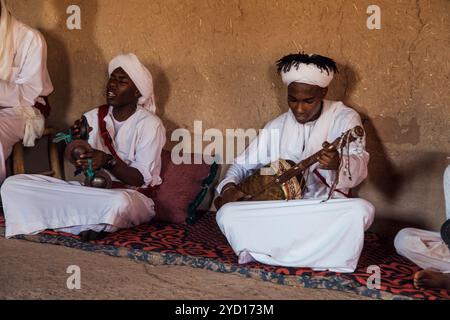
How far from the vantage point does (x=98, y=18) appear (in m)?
6.43

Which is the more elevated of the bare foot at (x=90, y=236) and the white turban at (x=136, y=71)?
the white turban at (x=136, y=71)

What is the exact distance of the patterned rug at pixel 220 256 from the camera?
419 cm

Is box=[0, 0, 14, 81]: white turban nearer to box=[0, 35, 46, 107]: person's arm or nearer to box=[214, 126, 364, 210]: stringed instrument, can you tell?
box=[0, 35, 46, 107]: person's arm

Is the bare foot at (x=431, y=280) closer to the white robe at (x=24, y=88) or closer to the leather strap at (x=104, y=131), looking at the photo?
the leather strap at (x=104, y=131)

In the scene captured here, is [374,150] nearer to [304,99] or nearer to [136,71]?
[304,99]

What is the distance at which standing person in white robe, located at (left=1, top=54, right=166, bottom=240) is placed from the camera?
16.7ft

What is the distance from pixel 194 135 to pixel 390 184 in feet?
5.81

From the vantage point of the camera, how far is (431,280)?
13.3ft

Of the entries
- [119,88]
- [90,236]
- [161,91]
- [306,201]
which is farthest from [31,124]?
[306,201]

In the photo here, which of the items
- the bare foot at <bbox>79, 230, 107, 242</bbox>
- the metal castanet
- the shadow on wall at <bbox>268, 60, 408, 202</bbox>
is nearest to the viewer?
the bare foot at <bbox>79, 230, 107, 242</bbox>

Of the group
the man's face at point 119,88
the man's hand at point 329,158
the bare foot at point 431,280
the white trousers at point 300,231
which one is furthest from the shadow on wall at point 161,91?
the bare foot at point 431,280

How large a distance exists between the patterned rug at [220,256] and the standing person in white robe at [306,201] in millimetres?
115

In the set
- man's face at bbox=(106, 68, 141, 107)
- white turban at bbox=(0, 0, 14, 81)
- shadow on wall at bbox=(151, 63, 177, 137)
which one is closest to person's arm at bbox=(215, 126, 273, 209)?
man's face at bbox=(106, 68, 141, 107)

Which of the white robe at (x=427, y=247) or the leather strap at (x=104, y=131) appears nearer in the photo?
the white robe at (x=427, y=247)
